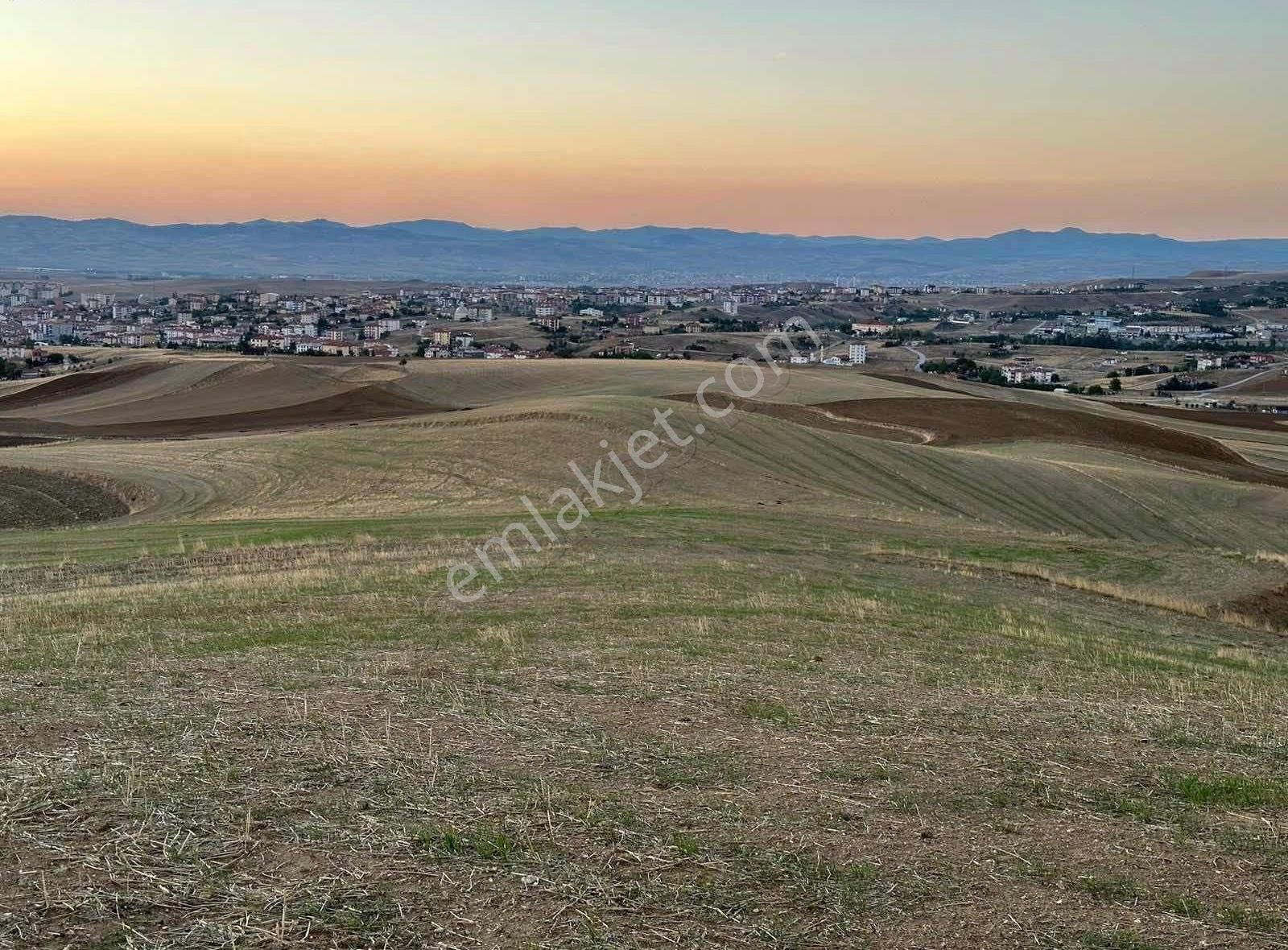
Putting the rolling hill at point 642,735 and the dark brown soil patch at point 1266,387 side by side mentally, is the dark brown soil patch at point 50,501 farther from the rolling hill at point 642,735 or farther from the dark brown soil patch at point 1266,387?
the dark brown soil patch at point 1266,387

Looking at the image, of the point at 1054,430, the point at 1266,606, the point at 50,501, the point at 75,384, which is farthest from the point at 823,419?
the point at 75,384

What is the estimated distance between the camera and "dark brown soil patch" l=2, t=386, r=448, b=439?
6500cm

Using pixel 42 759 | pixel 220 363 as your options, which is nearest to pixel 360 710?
pixel 42 759

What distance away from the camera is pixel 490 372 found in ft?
293

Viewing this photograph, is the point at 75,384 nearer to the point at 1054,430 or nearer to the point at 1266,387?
the point at 1054,430

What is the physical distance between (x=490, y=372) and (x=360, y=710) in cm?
7873

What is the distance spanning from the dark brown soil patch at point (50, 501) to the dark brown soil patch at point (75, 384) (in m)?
47.2

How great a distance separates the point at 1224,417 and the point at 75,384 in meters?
91.7

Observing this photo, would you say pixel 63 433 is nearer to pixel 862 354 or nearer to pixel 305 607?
pixel 305 607

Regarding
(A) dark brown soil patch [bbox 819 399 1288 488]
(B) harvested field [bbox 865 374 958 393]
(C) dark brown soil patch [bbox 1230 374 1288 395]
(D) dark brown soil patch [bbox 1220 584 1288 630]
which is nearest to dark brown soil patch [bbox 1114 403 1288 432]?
(B) harvested field [bbox 865 374 958 393]

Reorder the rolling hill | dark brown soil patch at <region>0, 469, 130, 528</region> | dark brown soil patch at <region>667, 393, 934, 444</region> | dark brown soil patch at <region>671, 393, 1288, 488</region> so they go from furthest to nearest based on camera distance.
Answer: dark brown soil patch at <region>667, 393, 934, 444</region>
dark brown soil patch at <region>671, 393, 1288, 488</region>
dark brown soil patch at <region>0, 469, 130, 528</region>
the rolling hill

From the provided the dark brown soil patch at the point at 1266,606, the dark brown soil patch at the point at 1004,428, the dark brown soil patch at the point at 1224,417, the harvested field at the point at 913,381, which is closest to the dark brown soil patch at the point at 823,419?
the dark brown soil patch at the point at 1004,428

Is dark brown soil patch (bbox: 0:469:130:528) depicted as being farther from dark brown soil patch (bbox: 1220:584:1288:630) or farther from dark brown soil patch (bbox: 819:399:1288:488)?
dark brown soil patch (bbox: 819:399:1288:488)

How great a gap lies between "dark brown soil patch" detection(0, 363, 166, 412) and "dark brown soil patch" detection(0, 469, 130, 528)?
155 feet
